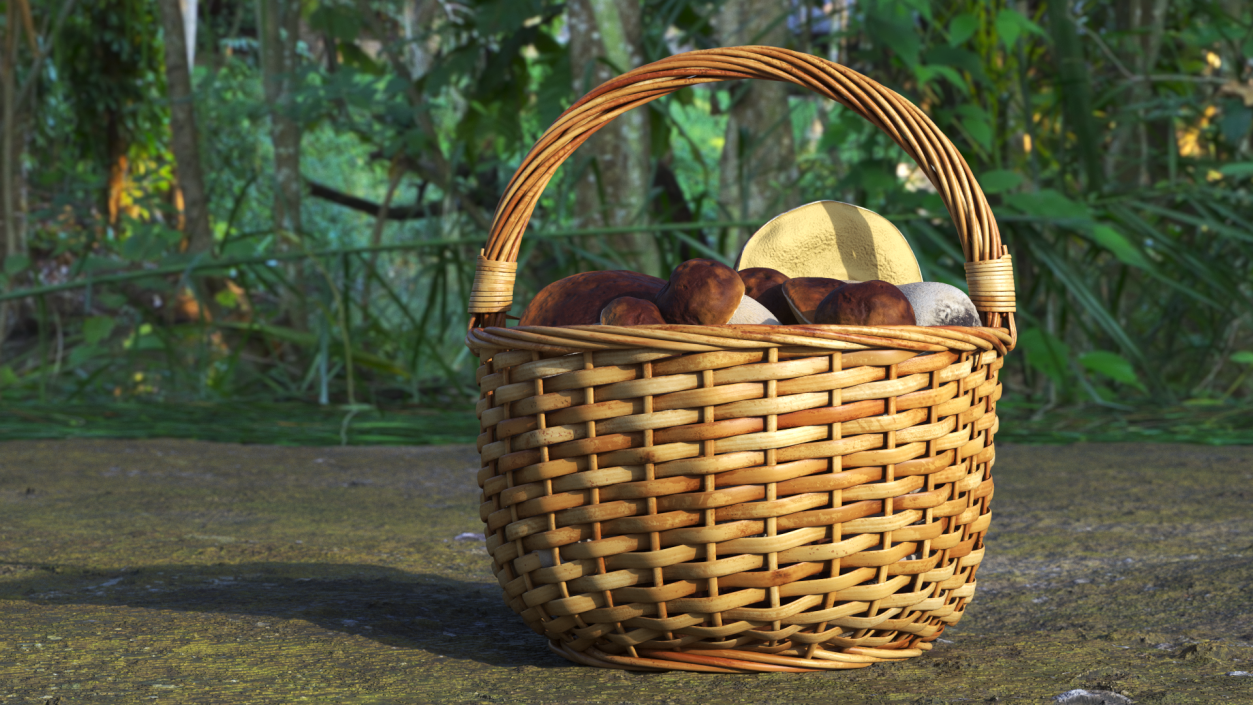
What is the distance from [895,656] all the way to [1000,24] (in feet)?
7.04

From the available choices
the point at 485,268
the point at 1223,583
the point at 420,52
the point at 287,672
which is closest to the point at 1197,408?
the point at 1223,583

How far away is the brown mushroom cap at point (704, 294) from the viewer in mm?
943

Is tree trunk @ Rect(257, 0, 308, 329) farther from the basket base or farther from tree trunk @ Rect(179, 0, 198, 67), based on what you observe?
the basket base

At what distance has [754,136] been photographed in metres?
3.30

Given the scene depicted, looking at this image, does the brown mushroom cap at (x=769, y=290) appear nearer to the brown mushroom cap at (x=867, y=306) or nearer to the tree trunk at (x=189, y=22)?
the brown mushroom cap at (x=867, y=306)

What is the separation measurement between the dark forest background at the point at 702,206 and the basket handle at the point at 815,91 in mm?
1643

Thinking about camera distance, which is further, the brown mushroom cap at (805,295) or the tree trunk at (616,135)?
the tree trunk at (616,135)

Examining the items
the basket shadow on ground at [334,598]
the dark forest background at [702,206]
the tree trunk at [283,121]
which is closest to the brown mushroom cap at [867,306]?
the basket shadow on ground at [334,598]

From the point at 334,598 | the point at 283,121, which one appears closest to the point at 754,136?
the point at 283,121

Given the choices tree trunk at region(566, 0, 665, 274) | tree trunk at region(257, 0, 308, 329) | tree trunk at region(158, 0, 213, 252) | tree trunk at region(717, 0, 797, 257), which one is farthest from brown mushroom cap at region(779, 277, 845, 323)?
tree trunk at region(158, 0, 213, 252)

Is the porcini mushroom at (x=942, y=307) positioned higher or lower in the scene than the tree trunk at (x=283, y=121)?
A: lower

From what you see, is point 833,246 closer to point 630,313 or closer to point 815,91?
point 815,91

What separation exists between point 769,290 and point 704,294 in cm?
15

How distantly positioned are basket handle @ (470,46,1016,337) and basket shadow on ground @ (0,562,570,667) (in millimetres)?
348
